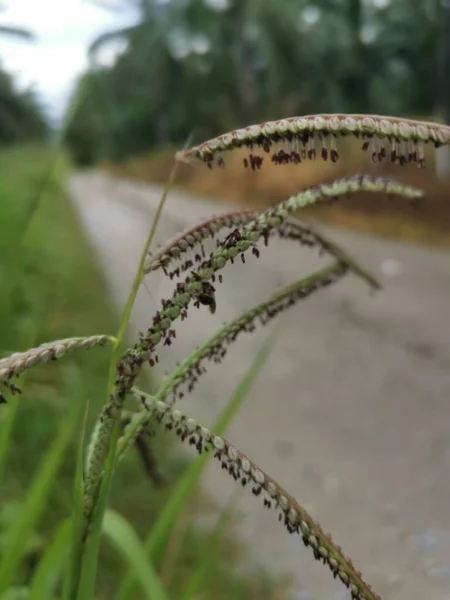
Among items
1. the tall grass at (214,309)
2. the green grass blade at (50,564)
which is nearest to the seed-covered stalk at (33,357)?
the tall grass at (214,309)

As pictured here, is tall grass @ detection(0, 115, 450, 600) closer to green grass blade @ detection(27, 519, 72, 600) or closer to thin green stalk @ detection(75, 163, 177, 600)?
thin green stalk @ detection(75, 163, 177, 600)

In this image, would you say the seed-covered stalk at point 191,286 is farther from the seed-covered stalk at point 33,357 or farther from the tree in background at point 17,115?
the tree in background at point 17,115

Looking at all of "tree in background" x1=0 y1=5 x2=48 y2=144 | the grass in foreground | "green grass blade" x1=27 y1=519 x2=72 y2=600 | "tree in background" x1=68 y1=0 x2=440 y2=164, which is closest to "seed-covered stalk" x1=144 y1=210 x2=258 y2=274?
"green grass blade" x1=27 y1=519 x2=72 y2=600

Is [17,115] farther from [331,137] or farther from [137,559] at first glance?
[331,137]

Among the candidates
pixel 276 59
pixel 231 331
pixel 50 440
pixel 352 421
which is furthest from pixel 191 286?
pixel 276 59

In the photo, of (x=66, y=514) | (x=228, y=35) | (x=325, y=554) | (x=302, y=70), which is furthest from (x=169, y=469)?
A: (x=228, y=35)

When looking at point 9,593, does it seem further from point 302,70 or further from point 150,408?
point 302,70
